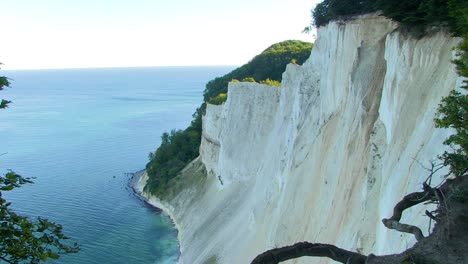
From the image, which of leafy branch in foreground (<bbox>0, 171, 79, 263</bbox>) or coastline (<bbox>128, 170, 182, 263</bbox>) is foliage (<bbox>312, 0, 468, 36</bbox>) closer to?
leafy branch in foreground (<bbox>0, 171, 79, 263</bbox>)

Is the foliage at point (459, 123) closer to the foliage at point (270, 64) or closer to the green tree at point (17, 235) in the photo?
the green tree at point (17, 235)

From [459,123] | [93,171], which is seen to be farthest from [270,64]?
[459,123]

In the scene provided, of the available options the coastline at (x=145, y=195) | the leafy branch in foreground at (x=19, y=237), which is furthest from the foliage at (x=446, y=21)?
the coastline at (x=145, y=195)

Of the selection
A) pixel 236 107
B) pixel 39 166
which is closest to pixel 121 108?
pixel 39 166

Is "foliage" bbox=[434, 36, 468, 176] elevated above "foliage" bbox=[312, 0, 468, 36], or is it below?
below

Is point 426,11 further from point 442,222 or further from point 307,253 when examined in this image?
point 307,253

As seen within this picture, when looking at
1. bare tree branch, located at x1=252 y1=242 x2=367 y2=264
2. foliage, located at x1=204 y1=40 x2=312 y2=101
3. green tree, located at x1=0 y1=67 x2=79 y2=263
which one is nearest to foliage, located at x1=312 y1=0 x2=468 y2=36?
bare tree branch, located at x1=252 y1=242 x2=367 y2=264
